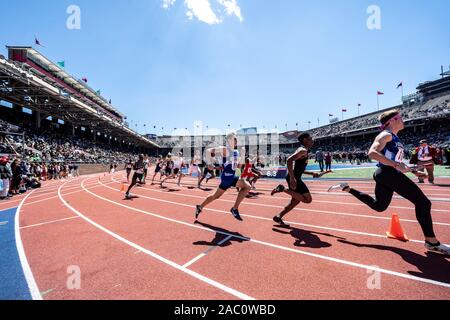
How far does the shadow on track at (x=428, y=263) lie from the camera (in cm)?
260

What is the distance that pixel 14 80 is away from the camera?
24141 millimetres

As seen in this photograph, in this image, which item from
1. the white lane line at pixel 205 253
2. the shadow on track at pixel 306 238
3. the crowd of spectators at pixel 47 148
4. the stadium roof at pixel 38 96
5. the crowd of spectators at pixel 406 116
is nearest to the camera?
the white lane line at pixel 205 253

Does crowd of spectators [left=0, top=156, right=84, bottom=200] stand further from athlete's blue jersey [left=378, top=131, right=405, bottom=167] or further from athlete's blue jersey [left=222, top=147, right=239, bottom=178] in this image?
athlete's blue jersey [left=378, top=131, right=405, bottom=167]

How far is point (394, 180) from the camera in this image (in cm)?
329

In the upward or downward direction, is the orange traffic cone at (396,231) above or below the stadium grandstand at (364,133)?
below

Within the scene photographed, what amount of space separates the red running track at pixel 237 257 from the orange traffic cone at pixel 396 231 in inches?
5.5

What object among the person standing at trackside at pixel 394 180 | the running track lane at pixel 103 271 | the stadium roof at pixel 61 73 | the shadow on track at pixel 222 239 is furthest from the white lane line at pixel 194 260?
the stadium roof at pixel 61 73

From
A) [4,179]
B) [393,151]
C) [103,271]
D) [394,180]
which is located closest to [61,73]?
[4,179]

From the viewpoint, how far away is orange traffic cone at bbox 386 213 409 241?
379 cm

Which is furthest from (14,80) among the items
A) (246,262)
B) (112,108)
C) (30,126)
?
(112,108)

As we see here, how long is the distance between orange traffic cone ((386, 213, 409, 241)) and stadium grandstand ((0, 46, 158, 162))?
75.8 ft

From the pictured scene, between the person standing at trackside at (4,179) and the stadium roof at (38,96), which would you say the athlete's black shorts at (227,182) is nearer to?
the person standing at trackside at (4,179)

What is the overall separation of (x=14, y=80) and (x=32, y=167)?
12427 millimetres

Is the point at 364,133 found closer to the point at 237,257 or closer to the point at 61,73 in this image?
the point at 237,257
